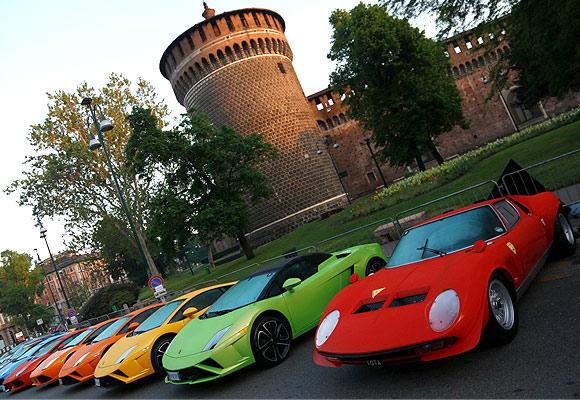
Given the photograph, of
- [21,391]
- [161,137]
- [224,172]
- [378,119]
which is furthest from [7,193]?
[378,119]

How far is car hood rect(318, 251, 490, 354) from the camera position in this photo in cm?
368

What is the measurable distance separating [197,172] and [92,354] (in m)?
19.2

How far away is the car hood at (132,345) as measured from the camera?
772 cm

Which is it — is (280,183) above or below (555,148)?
above

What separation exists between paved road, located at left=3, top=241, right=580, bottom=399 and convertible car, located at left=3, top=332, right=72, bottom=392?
1042cm

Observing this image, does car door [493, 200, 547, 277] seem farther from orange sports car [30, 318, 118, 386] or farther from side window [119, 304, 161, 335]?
orange sports car [30, 318, 118, 386]

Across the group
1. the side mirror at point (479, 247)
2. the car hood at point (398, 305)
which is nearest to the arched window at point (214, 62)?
the car hood at point (398, 305)

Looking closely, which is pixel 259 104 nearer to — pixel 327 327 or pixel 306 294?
pixel 306 294

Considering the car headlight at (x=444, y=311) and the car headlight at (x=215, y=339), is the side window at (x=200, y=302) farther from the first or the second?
the car headlight at (x=444, y=311)

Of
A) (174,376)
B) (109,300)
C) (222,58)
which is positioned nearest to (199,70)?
(222,58)

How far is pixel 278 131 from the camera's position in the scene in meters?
41.0

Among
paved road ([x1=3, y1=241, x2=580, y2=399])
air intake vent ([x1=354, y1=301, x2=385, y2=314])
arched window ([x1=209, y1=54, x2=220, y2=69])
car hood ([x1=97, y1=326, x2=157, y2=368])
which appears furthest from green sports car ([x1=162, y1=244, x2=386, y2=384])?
arched window ([x1=209, y1=54, x2=220, y2=69])

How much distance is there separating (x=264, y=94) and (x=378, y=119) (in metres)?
11.7

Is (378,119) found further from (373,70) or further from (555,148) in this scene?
(555,148)
